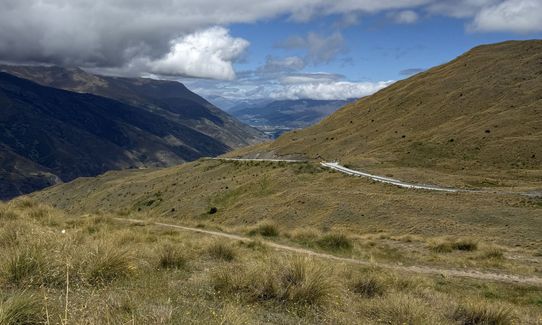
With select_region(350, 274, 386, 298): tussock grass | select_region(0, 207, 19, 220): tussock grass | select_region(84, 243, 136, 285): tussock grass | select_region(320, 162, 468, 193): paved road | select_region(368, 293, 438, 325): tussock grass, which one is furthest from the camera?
select_region(320, 162, 468, 193): paved road

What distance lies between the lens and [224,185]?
84438mm

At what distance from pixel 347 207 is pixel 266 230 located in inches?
841

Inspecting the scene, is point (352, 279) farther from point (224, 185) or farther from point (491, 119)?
point (491, 119)

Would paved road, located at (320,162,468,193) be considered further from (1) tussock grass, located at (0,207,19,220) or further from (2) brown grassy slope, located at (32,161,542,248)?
(1) tussock grass, located at (0,207,19,220)

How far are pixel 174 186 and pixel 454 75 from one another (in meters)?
88.4

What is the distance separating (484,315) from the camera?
350 inches

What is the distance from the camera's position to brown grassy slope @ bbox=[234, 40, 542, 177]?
71500mm

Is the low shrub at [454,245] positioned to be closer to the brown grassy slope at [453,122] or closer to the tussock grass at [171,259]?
the tussock grass at [171,259]

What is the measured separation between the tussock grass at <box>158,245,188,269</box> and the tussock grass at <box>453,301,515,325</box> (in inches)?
284

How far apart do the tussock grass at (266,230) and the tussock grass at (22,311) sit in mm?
21989

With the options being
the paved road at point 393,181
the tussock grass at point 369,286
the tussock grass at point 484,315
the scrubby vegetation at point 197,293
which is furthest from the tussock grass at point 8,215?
the paved road at point 393,181

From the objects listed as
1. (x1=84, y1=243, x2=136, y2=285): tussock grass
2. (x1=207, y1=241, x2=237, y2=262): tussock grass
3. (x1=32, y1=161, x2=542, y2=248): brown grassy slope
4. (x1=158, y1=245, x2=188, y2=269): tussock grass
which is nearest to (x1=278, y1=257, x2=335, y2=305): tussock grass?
(x1=158, y1=245, x2=188, y2=269): tussock grass

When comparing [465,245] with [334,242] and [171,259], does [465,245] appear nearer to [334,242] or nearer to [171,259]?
[334,242]

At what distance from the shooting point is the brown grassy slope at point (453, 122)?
235 ft
